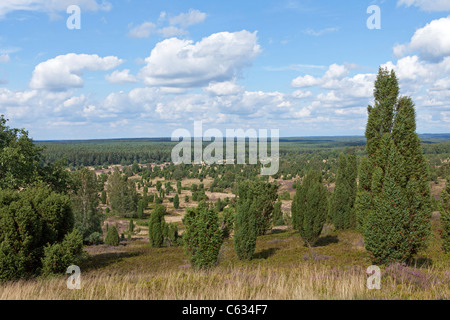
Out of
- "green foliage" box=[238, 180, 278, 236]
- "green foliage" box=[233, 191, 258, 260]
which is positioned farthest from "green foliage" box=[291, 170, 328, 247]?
"green foliage" box=[238, 180, 278, 236]

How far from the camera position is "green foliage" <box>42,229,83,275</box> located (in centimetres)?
1298

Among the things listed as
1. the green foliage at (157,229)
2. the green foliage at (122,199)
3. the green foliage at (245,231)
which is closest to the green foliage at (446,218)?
the green foliage at (245,231)

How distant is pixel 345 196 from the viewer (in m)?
32.2

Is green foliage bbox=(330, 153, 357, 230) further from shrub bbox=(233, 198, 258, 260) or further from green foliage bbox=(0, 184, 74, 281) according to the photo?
green foliage bbox=(0, 184, 74, 281)

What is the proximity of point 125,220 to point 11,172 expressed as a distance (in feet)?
170

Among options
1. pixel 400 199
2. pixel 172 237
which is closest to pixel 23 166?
pixel 172 237

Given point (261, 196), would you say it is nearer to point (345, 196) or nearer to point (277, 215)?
point (345, 196)

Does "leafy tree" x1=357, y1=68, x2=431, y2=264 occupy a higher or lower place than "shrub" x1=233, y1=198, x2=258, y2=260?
higher

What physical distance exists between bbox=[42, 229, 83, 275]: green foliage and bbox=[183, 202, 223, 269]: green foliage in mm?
4854

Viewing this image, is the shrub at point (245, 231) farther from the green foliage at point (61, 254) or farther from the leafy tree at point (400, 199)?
the green foliage at point (61, 254)

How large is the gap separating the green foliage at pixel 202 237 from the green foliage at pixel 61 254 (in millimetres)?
4854

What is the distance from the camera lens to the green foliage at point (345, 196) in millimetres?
32000

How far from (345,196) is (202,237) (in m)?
22.2
